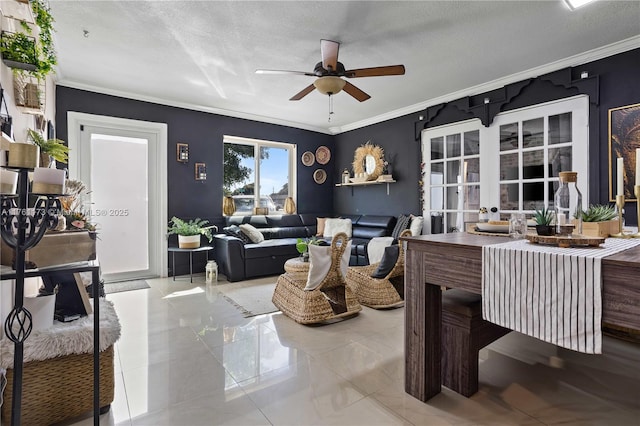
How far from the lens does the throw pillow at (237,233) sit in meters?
4.81

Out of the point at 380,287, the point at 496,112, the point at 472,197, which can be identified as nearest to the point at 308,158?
the point at 472,197

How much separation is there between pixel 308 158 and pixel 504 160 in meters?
3.48

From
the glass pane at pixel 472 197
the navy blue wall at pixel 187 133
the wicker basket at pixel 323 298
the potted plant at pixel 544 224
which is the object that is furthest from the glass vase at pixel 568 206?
the navy blue wall at pixel 187 133

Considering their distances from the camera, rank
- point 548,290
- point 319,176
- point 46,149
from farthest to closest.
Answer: point 319,176, point 46,149, point 548,290

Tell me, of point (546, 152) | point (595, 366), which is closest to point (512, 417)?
point (595, 366)

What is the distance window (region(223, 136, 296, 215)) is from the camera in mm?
5602

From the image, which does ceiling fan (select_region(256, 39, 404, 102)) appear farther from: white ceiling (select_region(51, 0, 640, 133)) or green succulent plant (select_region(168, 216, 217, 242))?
green succulent plant (select_region(168, 216, 217, 242))

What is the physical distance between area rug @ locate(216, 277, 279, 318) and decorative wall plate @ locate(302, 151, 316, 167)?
2622 mm

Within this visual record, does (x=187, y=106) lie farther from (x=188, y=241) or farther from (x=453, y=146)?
(x=453, y=146)

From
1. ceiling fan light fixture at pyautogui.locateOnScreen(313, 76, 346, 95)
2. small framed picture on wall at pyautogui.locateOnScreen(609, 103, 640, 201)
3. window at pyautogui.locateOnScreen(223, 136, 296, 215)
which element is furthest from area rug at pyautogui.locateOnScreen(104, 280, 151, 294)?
small framed picture on wall at pyautogui.locateOnScreen(609, 103, 640, 201)

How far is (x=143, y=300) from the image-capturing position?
3.63 metres

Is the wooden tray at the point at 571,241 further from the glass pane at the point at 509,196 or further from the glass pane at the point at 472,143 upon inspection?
the glass pane at the point at 472,143

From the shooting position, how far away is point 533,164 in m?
3.86

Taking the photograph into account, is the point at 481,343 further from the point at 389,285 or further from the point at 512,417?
the point at 389,285
